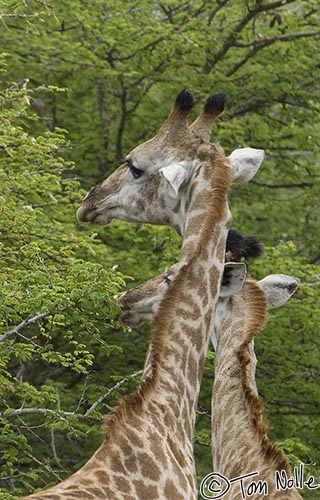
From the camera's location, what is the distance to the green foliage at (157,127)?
434 inches

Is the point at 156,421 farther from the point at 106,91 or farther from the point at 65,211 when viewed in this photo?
the point at 106,91

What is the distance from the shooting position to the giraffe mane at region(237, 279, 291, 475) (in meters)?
5.80

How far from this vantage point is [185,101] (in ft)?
23.1

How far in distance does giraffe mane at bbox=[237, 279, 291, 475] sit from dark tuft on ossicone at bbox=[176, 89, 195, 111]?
110 cm

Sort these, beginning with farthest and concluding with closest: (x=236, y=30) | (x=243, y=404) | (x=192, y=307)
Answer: (x=236, y=30) < (x=243, y=404) < (x=192, y=307)

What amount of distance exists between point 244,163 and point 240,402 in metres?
1.39

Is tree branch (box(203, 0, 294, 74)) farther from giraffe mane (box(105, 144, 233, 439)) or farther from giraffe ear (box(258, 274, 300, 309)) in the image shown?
giraffe mane (box(105, 144, 233, 439))

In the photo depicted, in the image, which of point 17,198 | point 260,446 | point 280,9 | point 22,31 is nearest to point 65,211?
point 17,198

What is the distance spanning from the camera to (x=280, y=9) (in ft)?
47.5

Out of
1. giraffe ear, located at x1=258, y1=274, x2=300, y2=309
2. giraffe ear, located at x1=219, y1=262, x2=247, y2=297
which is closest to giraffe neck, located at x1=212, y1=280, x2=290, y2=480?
giraffe ear, located at x1=219, y1=262, x2=247, y2=297

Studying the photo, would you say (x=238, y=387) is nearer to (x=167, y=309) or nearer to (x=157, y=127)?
(x=167, y=309)

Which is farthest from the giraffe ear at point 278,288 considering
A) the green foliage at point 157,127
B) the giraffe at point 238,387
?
the green foliage at point 157,127
